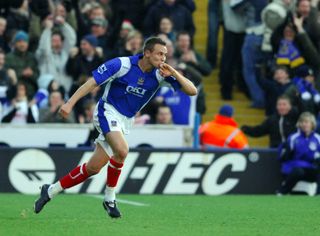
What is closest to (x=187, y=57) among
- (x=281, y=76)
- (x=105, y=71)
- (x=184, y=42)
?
(x=184, y=42)

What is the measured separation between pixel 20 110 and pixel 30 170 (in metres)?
Result: 1.36

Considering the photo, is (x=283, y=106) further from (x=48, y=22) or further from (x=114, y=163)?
(x=114, y=163)

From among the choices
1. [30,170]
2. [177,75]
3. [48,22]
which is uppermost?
[177,75]

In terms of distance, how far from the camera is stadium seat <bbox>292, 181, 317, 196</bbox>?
701 inches

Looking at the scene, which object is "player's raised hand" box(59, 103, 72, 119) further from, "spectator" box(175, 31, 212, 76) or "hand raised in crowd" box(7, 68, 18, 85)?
"spectator" box(175, 31, 212, 76)

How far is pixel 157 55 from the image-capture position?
38.6 feet

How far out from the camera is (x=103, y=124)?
1187 cm

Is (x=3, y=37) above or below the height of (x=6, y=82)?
above

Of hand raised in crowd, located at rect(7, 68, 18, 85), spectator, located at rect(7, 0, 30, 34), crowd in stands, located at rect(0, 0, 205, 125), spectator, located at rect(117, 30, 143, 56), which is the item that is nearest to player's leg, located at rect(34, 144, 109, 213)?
crowd in stands, located at rect(0, 0, 205, 125)

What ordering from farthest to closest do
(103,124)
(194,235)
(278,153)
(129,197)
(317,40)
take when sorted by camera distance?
(317,40), (278,153), (129,197), (103,124), (194,235)

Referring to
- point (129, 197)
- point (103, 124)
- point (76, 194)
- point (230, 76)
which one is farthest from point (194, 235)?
point (230, 76)

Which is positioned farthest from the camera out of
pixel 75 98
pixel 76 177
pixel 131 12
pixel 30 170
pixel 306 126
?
pixel 131 12

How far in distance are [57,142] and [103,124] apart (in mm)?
6352

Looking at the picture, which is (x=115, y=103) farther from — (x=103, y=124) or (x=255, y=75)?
(x=255, y=75)
